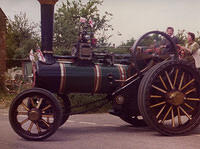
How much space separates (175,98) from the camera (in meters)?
7.86

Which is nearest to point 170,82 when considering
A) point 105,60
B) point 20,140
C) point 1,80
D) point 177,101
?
point 177,101

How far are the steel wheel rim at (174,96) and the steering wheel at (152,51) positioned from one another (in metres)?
0.37

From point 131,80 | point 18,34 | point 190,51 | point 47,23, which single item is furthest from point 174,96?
point 18,34

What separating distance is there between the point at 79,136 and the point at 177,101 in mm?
1802

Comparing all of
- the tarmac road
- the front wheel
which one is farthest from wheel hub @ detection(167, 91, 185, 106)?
the front wheel

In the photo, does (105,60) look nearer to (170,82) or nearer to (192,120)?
(170,82)

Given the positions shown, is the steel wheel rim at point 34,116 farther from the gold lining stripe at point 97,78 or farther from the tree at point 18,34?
the tree at point 18,34

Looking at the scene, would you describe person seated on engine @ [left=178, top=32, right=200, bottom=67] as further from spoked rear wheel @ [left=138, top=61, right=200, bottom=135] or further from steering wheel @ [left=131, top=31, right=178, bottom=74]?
spoked rear wheel @ [left=138, top=61, right=200, bottom=135]

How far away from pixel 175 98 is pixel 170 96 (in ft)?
0.31

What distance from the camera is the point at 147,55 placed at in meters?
8.31

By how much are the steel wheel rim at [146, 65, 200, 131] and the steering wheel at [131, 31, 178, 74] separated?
37 centimetres

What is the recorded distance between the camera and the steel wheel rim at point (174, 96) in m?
7.84

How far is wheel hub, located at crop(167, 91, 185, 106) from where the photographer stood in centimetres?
784

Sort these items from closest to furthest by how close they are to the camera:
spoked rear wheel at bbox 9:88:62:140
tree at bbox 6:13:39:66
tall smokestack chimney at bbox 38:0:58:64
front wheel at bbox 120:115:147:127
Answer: spoked rear wheel at bbox 9:88:62:140 → tall smokestack chimney at bbox 38:0:58:64 → front wheel at bbox 120:115:147:127 → tree at bbox 6:13:39:66
